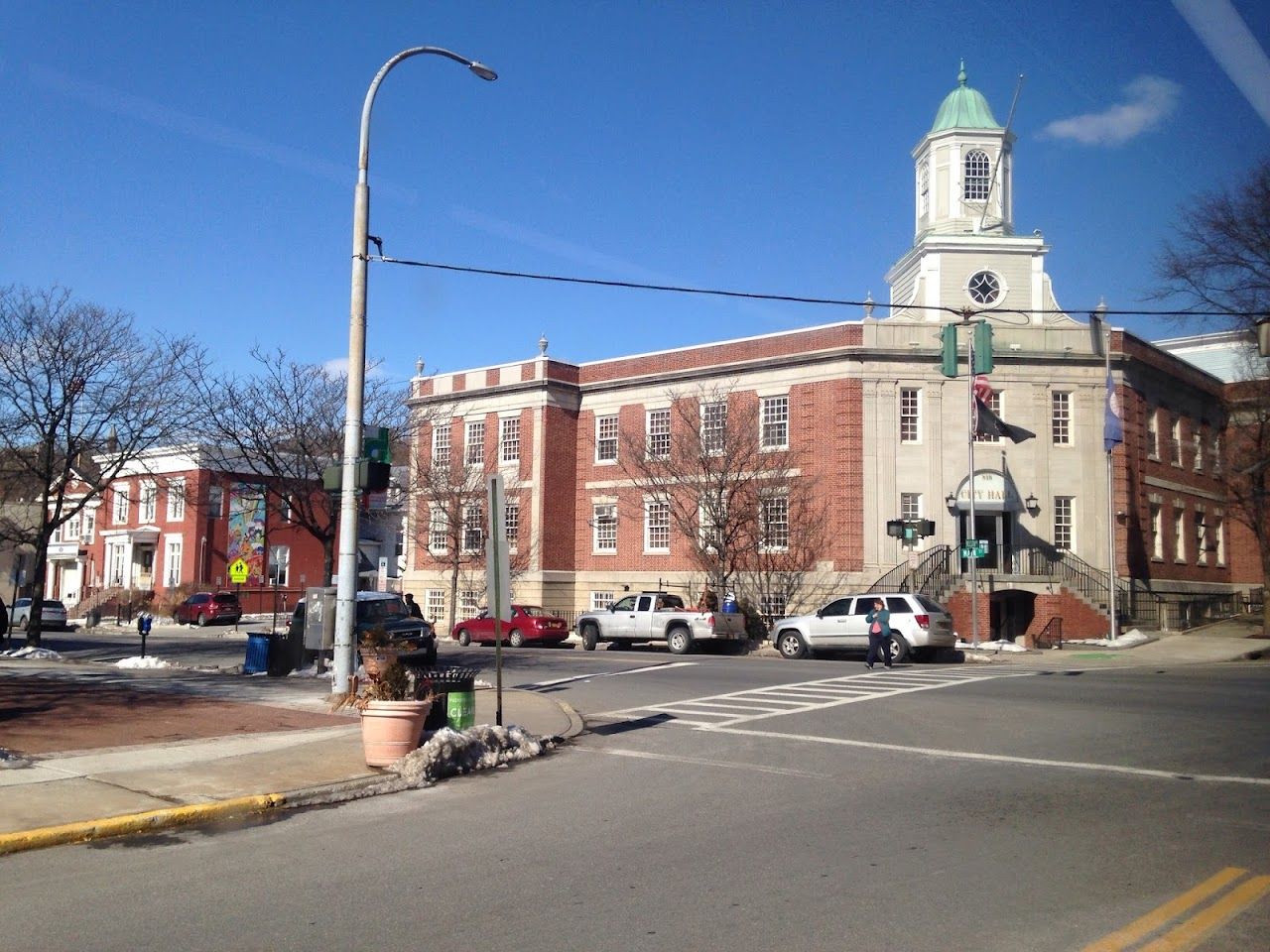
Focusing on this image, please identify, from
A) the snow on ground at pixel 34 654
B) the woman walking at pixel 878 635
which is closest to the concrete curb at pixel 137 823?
the woman walking at pixel 878 635

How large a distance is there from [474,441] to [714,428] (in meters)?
13.0

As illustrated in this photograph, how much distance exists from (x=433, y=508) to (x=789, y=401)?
16024mm

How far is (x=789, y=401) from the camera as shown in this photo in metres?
41.0

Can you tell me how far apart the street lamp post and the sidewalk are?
1.24 m

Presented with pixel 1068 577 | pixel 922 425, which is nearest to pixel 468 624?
pixel 922 425

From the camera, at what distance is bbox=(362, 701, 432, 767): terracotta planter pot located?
1142 cm

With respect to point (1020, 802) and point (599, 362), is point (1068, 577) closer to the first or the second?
point (599, 362)

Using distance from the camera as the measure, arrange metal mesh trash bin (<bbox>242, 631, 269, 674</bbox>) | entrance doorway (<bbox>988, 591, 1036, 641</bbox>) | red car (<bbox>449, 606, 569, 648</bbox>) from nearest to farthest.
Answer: metal mesh trash bin (<bbox>242, 631, 269, 674</bbox>) < red car (<bbox>449, 606, 569, 648</bbox>) < entrance doorway (<bbox>988, 591, 1036, 641</bbox>)

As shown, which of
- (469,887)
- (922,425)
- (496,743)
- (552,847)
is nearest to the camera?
(469,887)

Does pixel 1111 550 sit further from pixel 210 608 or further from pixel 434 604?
pixel 210 608

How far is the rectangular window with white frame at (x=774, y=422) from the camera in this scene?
4106 cm

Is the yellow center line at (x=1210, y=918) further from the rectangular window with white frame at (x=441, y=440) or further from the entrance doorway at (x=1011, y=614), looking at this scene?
Answer: the rectangular window with white frame at (x=441, y=440)

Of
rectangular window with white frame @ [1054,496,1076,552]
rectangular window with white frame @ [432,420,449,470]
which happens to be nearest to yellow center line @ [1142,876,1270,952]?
rectangular window with white frame @ [1054,496,1076,552]

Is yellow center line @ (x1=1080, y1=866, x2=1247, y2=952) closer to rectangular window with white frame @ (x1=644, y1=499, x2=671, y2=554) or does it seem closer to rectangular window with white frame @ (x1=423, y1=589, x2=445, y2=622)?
rectangular window with white frame @ (x1=644, y1=499, x2=671, y2=554)
